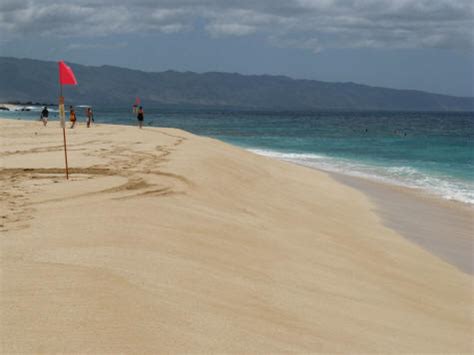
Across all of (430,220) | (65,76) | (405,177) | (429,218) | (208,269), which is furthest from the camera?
(405,177)

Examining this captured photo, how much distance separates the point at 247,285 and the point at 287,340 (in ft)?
4.33

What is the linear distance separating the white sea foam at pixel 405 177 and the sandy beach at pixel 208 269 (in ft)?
18.4

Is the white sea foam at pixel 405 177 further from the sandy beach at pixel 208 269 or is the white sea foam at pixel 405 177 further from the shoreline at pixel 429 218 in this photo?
the sandy beach at pixel 208 269

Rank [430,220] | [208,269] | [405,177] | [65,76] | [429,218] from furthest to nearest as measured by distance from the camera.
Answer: [405,177], [429,218], [430,220], [65,76], [208,269]

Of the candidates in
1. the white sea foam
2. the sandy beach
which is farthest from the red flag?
the white sea foam

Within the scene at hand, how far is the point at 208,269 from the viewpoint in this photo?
6324mm

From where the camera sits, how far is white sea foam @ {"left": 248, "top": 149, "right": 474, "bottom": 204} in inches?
751

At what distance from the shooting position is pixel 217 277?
612 cm

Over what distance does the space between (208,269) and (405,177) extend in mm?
18776

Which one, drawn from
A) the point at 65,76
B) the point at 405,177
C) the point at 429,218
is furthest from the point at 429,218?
the point at 405,177

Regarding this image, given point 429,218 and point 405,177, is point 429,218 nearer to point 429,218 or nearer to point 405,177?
point 429,218

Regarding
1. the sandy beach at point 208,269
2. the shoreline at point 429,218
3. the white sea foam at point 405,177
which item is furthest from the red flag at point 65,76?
the white sea foam at point 405,177

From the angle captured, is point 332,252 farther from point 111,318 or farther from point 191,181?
point 111,318

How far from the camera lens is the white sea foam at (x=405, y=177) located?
19078mm
